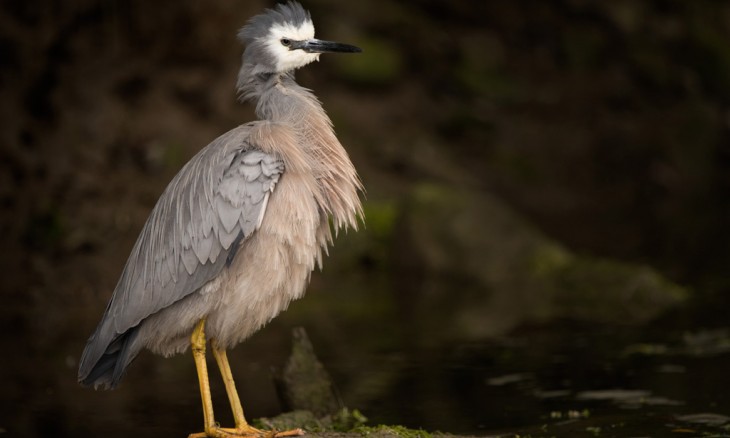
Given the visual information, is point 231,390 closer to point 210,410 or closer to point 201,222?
point 210,410

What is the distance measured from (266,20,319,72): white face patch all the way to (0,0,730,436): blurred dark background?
279 cm

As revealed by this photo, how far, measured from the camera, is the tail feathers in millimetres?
6742

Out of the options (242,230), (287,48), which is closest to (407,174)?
(287,48)

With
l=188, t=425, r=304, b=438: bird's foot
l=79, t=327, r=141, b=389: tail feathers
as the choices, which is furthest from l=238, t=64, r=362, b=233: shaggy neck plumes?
l=79, t=327, r=141, b=389: tail feathers

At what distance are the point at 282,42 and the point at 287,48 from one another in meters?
0.05

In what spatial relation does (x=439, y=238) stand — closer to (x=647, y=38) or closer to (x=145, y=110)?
(x=145, y=110)

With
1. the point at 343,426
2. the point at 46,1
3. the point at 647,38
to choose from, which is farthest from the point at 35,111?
the point at 647,38

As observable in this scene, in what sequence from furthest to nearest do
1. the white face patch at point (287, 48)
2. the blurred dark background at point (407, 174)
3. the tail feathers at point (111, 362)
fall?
the blurred dark background at point (407, 174) → the white face patch at point (287, 48) → the tail feathers at point (111, 362)

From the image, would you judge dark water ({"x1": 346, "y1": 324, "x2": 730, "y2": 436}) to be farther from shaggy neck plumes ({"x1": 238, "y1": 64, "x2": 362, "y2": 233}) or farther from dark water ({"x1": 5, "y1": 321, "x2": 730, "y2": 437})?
shaggy neck plumes ({"x1": 238, "y1": 64, "x2": 362, "y2": 233})

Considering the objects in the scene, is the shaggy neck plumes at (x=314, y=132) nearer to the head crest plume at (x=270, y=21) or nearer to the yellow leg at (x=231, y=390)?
the head crest plume at (x=270, y=21)

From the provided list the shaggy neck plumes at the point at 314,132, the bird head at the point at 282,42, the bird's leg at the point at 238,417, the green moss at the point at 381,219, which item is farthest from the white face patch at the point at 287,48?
the green moss at the point at 381,219

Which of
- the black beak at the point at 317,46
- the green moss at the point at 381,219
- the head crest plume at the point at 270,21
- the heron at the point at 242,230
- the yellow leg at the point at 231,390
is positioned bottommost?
the yellow leg at the point at 231,390

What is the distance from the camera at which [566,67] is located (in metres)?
23.4

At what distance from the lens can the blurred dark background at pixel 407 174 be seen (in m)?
11.2
